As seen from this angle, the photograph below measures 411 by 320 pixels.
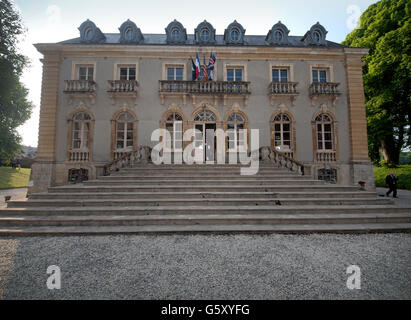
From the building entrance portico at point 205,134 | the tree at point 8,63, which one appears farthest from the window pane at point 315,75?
the tree at point 8,63

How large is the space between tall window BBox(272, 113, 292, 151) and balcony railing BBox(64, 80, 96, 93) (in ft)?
45.7

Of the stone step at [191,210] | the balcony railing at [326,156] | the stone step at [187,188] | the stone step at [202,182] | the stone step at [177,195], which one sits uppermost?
the balcony railing at [326,156]

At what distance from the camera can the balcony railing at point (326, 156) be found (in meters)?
13.3

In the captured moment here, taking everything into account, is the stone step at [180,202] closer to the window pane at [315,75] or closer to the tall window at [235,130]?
the tall window at [235,130]

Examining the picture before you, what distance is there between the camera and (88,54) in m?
13.8

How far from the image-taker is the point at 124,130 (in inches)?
529

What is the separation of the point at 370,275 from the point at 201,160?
10759 millimetres

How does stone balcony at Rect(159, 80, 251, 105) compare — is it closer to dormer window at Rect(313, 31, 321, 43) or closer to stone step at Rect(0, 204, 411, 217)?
dormer window at Rect(313, 31, 321, 43)

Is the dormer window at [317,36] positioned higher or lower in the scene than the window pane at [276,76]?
higher

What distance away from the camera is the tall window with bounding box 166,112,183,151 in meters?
13.5

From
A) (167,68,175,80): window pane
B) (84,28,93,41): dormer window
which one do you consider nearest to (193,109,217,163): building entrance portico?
(167,68,175,80): window pane

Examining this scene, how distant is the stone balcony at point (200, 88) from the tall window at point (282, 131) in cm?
313

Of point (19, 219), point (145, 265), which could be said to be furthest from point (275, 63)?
point (19, 219)

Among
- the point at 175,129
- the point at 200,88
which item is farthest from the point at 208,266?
the point at 200,88
